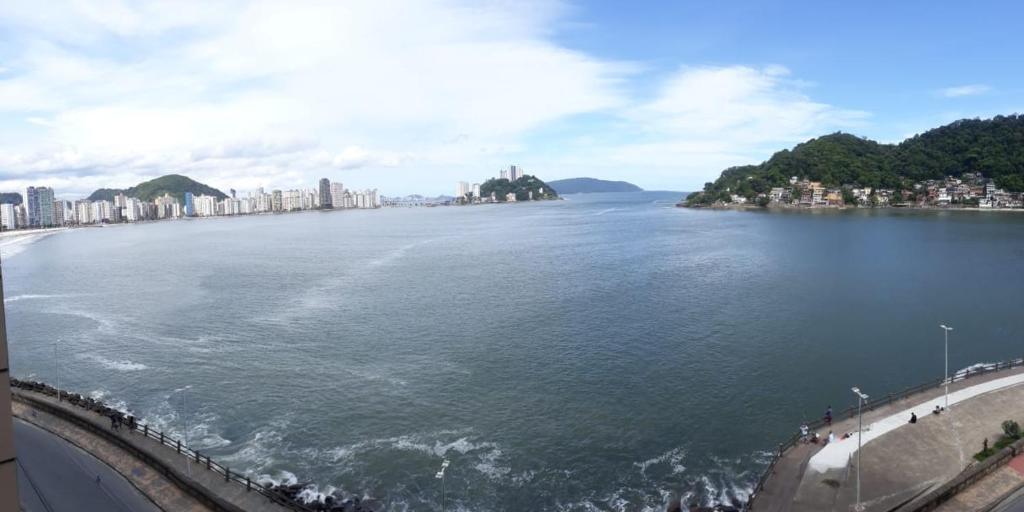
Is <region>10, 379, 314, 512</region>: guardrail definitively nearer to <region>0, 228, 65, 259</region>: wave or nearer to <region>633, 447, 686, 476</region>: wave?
<region>633, 447, 686, 476</region>: wave

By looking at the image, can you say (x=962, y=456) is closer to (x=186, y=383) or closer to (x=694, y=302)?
(x=694, y=302)

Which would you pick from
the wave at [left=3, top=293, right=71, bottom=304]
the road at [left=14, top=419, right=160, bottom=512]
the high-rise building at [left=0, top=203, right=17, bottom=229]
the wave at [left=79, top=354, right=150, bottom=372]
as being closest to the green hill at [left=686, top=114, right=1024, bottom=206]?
the wave at [left=3, top=293, right=71, bottom=304]

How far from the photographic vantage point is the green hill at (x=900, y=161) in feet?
447

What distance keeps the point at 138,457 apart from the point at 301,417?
22.1 feet

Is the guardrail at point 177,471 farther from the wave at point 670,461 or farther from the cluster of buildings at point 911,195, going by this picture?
the cluster of buildings at point 911,195

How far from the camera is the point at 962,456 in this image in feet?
56.7

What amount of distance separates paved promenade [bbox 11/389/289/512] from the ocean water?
3.22 metres

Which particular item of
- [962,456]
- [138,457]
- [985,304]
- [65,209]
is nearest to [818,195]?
[985,304]

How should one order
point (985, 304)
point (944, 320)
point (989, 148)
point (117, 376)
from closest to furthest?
point (117, 376), point (944, 320), point (985, 304), point (989, 148)

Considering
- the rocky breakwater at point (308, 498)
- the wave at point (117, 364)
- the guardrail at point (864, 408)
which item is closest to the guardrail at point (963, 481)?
the guardrail at point (864, 408)

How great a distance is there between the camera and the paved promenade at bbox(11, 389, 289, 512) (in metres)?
14.9

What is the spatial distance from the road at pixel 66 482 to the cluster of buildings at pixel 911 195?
148 meters

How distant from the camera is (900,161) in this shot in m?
152

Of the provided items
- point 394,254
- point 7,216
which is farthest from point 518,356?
point 7,216
